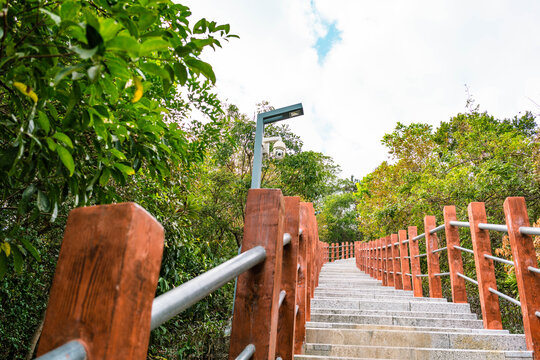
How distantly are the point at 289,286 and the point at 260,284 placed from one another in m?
0.69

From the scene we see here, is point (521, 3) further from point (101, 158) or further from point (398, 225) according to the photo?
point (101, 158)

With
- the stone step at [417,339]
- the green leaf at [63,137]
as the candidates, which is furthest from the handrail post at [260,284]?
the stone step at [417,339]

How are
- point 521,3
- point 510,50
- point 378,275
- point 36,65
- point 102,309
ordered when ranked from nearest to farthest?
point 102,309
point 36,65
point 378,275
point 521,3
point 510,50

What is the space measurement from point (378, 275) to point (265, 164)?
5070 mm

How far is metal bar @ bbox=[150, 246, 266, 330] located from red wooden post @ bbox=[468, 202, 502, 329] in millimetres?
3086

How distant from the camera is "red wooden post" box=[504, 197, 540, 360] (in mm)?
2605

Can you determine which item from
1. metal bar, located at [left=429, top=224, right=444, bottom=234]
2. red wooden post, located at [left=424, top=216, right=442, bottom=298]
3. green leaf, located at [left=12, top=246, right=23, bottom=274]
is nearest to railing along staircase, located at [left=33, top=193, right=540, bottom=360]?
green leaf, located at [left=12, top=246, right=23, bottom=274]

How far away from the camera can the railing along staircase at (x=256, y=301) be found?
0.52 metres

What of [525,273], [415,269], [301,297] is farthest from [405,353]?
[415,269]

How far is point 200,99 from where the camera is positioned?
4754 mm

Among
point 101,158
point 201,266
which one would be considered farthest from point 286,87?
point 101,158

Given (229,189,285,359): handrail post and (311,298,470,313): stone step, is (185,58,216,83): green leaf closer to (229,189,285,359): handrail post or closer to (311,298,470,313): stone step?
(229,189,285,359): handrail post

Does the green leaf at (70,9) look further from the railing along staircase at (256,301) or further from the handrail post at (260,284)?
the handrail post at (260,284)

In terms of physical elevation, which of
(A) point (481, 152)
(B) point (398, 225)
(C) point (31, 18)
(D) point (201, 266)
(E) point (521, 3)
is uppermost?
(E) point (521, 3)
